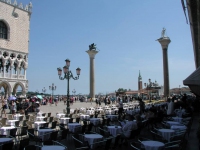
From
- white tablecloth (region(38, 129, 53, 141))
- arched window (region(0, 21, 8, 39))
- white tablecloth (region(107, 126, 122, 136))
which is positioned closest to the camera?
white tablecloth (region(38, 129, 53, 141))

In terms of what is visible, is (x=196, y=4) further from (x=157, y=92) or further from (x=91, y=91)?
(x=157, y=92)

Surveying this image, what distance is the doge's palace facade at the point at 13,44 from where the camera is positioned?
121 ft

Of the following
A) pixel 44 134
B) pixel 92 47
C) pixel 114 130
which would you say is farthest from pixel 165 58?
pixel 44 134

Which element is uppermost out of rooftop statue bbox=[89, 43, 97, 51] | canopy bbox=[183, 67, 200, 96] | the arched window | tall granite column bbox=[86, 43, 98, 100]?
the arched window

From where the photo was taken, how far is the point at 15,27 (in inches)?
1537

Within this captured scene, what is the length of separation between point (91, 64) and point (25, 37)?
532 inches

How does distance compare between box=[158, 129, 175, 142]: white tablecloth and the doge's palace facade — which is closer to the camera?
box=[158, 129, 175, 142]: white tablecloth

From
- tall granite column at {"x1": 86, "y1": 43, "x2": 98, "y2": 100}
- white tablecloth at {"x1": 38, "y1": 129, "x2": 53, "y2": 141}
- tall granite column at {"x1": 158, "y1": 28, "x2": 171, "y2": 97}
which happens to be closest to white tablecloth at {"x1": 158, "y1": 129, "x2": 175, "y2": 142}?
white tablecloth at {"x1": 38, "y1": 129, "x2": 53, "y2": 141}

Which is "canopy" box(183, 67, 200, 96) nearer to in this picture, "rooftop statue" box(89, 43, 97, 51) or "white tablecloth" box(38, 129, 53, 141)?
"white tablecloth" box(38, 129, 53, 141)

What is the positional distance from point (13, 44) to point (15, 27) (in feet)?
10.2

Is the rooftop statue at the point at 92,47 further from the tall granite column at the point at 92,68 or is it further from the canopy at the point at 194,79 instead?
the canopy at the point at 194,79

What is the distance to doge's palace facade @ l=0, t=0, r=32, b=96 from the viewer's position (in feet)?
121

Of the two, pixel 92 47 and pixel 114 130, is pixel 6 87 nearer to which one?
pixel 92 47

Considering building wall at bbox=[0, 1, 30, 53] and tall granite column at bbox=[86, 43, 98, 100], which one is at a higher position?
→ building wall at bbox=[0, 1, 30, 53]
